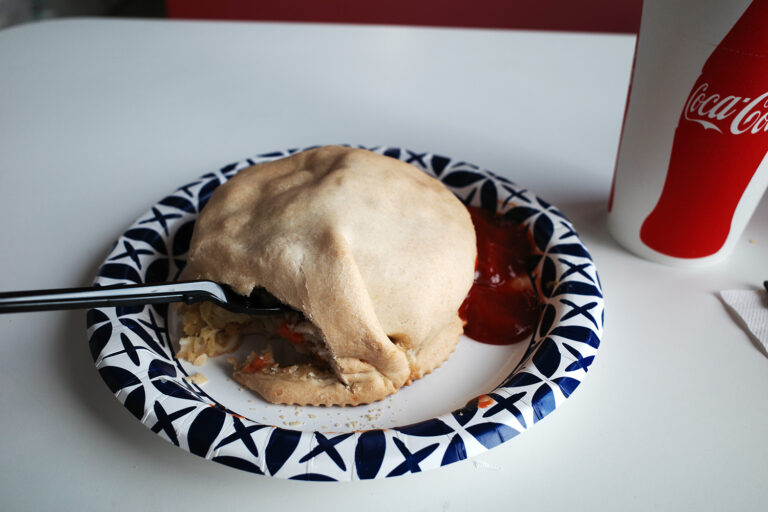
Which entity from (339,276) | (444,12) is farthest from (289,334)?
(444,12)

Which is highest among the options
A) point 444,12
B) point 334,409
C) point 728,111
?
point 728,111

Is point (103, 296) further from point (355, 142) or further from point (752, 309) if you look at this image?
point (752, 309)

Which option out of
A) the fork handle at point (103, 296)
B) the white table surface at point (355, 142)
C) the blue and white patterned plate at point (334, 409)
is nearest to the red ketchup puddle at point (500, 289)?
the blue and white patterned plate at point (334, 409)

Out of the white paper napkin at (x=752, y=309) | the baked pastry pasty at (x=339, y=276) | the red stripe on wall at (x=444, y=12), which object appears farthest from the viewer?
the red stripe on wall at (x=444, y=12)

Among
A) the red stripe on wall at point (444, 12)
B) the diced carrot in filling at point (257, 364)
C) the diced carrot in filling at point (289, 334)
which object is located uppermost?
the red stripe on wall at point (444, 12)

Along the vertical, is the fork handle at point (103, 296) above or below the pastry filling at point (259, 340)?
above

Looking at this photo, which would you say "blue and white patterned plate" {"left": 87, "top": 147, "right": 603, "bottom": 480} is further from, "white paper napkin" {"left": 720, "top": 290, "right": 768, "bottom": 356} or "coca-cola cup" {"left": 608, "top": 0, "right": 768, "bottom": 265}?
"white paper napkin" {"left": 720, "top": 290, "right": 768, "bottom": 356}

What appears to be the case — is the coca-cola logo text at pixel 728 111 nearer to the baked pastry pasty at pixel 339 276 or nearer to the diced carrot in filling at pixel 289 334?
the baked pastry pasty at pixel 339 276
